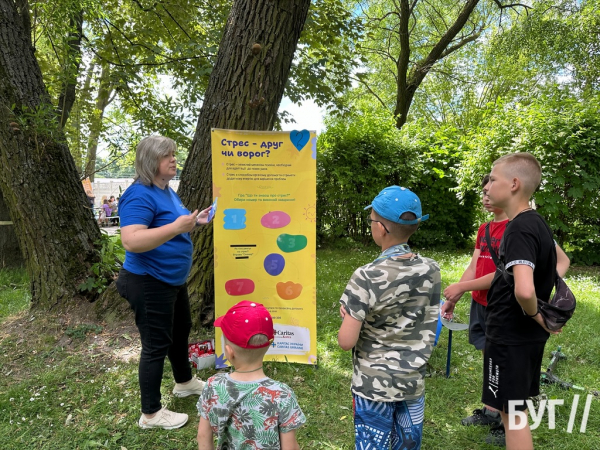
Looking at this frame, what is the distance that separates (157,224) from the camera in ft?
7.47

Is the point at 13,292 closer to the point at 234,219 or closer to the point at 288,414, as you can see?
the point at 234,219

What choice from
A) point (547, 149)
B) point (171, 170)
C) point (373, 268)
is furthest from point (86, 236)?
point (547, 149)

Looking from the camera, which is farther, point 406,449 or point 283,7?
point 283,7

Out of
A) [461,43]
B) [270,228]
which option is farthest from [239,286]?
[461,43]

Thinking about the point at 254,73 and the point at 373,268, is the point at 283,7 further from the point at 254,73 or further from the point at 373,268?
the point at 373,268

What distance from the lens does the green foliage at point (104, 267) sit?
404 centimetres

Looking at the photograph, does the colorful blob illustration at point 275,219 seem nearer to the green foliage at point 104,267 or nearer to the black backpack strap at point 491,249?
the black backpack strap at point 491,249

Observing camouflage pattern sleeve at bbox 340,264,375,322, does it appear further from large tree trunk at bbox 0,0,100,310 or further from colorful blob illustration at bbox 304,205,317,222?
large tree trunk at bbox 0,0,100,310

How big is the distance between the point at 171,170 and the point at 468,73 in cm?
2225

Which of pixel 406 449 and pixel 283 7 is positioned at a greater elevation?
pixel 283 7

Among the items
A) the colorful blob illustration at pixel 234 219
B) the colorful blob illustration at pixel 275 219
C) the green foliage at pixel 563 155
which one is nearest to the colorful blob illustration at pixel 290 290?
the colorful blob illustration at pixel 275 219

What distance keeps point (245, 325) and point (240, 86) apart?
2.66m

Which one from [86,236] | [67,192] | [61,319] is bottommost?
→ [61,319]

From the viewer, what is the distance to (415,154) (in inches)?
365
